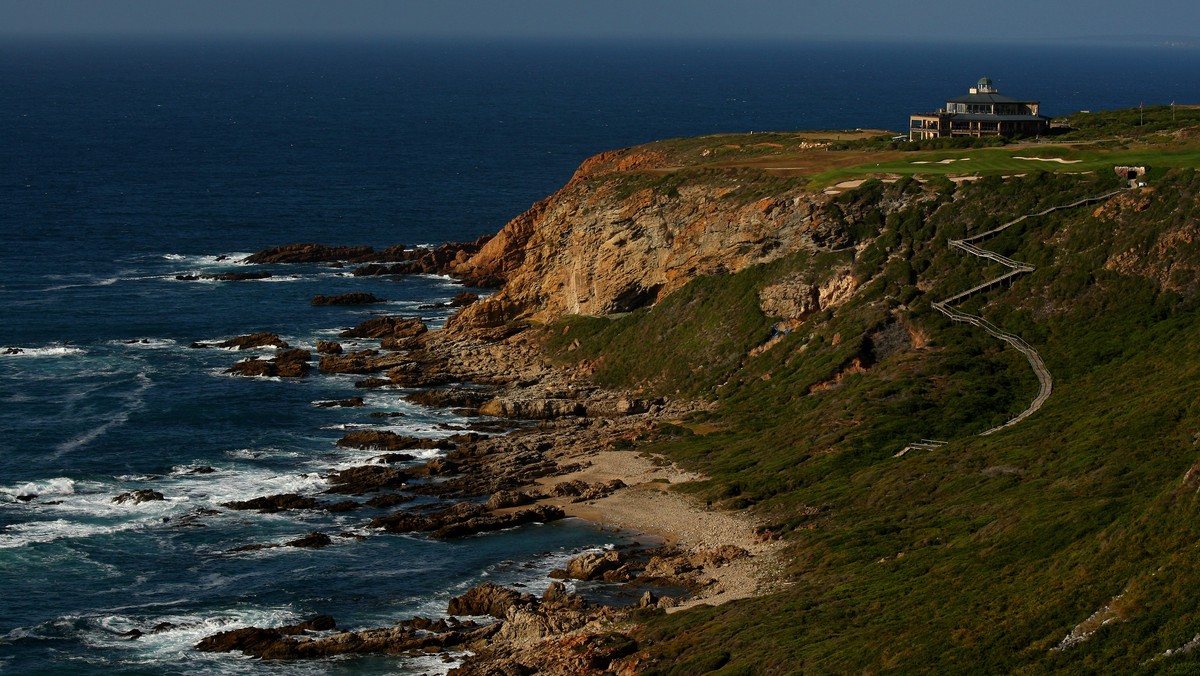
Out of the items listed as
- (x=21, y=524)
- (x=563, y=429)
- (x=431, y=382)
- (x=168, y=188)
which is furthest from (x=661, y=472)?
(x=168, y=188)

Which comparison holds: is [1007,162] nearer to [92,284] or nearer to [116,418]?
[116,418]

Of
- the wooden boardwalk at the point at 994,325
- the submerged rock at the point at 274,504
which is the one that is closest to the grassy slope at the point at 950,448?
the wooden boardwalk at the point at 994,325

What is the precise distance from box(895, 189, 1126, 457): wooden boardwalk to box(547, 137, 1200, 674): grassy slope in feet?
2.08

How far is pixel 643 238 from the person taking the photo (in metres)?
108

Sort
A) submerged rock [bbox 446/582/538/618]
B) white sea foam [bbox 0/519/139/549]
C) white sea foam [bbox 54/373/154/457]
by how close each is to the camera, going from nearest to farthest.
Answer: submerged rock [bbox 446/582/538/618] < white sea foam [bbox 0/519/139/549] < white sea foam [bbox 54/373/154/457]

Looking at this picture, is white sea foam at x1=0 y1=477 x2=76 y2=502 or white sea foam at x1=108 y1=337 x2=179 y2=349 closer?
white sea foam at x1=0 y1=477 x2=76 y2=502

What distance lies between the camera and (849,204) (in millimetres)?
99000

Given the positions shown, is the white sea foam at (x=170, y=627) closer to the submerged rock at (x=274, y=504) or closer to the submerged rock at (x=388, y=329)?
the submerged rock at (x=274, y=504)

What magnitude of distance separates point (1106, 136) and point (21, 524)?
76203mm

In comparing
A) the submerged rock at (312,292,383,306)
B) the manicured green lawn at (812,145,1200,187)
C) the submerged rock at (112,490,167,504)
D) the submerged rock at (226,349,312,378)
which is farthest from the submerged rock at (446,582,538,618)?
the submerged rock at (312,292,383,306)

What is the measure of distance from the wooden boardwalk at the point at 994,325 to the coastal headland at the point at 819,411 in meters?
0.55

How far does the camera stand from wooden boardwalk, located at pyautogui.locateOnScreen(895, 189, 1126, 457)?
258 ft

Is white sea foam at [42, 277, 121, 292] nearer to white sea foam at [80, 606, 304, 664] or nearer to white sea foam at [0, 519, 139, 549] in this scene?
white sea foam at [0, 519, 139, 549]

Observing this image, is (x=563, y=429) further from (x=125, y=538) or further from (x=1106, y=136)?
(x=1106, y=136)
